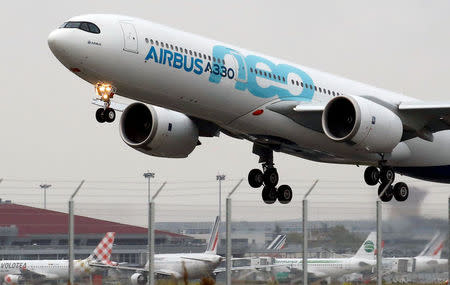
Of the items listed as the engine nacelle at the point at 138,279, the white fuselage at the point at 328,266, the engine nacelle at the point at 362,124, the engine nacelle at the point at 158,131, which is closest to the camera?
the engine nacelle at the point at 138,279

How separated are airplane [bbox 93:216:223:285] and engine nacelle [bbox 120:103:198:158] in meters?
9.70

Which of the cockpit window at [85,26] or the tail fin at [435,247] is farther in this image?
the cockpit window at [85,26]

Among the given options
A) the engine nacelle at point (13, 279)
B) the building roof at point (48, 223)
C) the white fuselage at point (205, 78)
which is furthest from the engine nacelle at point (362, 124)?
the engine nacelle at point (13, 279)

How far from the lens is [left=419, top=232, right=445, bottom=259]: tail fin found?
2692 centimetres

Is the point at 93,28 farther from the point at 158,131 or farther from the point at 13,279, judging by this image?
the point at 13,279

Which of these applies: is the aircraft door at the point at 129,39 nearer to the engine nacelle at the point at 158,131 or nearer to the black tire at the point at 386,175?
the engine nacelle at the point at 158,131

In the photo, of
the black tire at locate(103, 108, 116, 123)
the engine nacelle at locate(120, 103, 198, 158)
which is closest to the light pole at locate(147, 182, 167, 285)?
the black tire at locate(103, 108, 116, 123)

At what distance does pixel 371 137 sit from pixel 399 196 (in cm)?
450

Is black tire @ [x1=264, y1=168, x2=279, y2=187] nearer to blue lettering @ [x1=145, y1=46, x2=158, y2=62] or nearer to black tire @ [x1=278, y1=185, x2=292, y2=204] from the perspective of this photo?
black tire @ [x1=278, y1=185, x2=292, y2=204]

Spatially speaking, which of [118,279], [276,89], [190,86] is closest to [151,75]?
[190,86]

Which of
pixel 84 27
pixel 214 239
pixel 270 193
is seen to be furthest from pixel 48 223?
pixel 270 193

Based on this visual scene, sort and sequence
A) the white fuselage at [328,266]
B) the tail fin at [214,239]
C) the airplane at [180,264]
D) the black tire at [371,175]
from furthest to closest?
the black tire at [371,175] < the white fuselage at [328,266] < the tail fin at [214,239] < the airplane at [180,264]

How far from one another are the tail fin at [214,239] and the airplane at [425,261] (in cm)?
475

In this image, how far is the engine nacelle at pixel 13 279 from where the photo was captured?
914 inches
